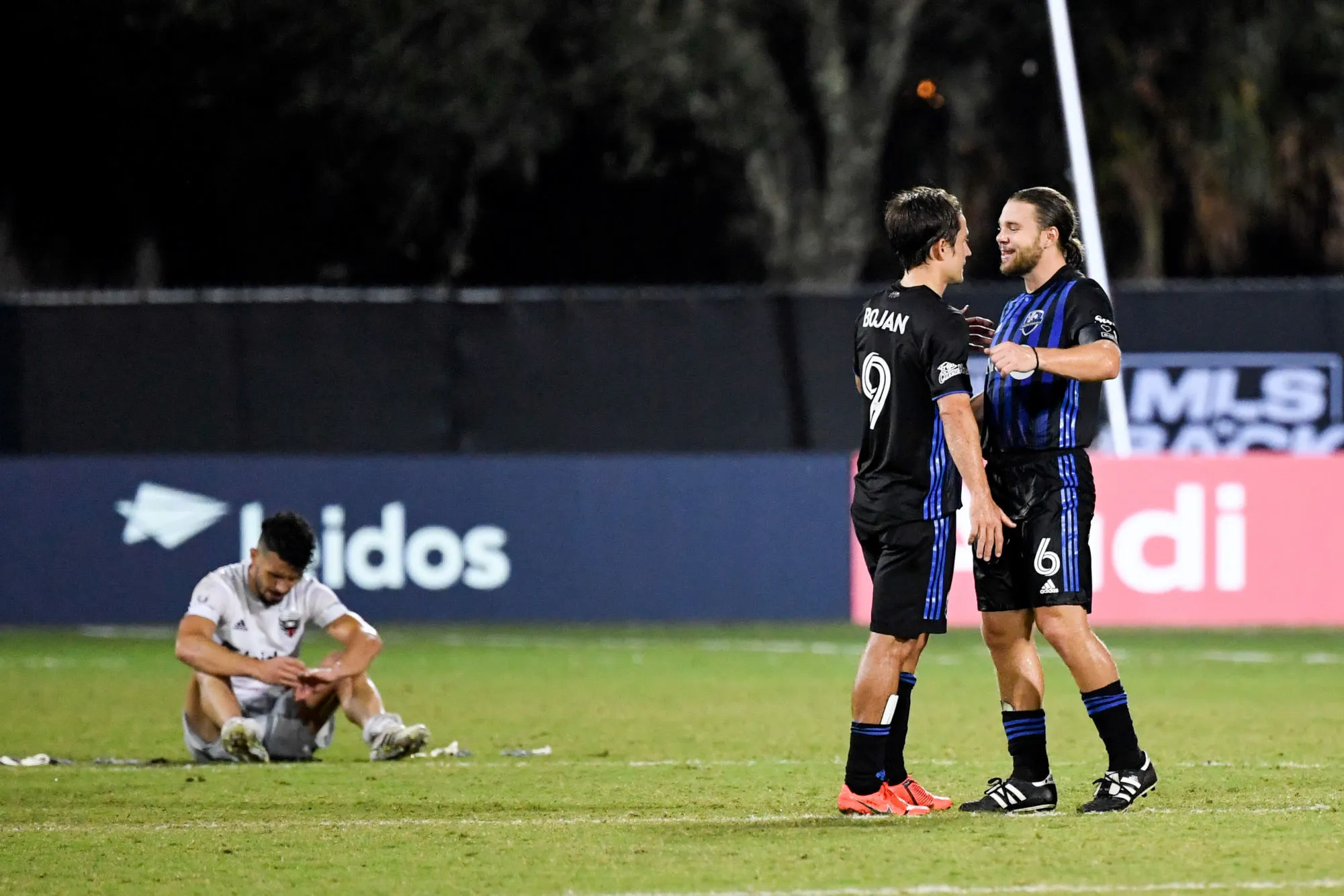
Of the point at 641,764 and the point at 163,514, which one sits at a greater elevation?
the point at 163,514

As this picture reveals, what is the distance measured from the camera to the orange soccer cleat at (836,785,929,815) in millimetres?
7594

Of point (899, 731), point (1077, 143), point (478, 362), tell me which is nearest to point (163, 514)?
point (478, 362)

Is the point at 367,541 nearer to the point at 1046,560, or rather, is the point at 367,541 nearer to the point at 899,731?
the point at 899,731

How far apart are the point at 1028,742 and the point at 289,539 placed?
11.3 ft

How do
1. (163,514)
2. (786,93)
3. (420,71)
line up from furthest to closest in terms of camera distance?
(786,93) < (420,71) < (163,514)

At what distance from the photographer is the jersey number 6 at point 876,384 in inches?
298

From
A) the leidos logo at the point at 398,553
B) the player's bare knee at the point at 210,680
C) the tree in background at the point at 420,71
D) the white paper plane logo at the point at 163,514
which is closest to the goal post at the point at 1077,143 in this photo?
the leidos logo at the point at 398,553

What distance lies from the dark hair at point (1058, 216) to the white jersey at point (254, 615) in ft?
12.4

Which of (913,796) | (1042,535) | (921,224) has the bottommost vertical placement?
(913,796)

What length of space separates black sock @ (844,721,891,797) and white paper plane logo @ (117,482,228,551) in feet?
37.0

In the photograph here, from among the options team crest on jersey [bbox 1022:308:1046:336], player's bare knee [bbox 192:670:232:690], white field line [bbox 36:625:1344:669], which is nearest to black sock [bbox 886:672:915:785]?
team crest on jersey [bbox 1022:308:1046:336]

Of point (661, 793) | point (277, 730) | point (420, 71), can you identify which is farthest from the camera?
point (420, 71)

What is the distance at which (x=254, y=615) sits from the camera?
32.8 feet

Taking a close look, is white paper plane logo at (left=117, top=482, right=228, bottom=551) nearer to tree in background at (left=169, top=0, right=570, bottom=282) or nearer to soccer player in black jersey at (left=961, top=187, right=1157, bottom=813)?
tree in background at (left=169, top=0, right=570, bottom=282)
